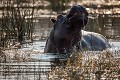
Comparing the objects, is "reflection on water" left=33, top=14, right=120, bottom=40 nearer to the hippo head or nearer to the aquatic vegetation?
the hippo head

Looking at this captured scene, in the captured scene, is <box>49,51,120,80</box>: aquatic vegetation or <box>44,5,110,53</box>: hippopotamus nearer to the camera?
<box>49,51,120,80</box>: aquatic vegetation

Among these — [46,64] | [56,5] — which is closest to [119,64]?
[46,64]

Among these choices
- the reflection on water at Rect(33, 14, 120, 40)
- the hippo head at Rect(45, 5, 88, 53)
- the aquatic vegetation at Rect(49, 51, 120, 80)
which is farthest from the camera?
the reflection on water at Rect(33, 14, 120, 40)

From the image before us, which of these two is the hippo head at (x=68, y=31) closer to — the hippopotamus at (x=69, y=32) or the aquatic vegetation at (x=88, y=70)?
the hippopotamus at (x=69, y=32)

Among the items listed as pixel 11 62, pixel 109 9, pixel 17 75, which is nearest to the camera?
pixel 17 75

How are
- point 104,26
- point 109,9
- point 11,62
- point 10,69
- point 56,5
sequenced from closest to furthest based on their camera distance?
1. point 10,69
2. point 11,62
3. point 104,26
4. point 109,9
5. point 56,5

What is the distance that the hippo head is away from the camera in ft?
29.2

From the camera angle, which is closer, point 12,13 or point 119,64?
point 119,64

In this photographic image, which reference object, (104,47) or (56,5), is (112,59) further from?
(56,5)

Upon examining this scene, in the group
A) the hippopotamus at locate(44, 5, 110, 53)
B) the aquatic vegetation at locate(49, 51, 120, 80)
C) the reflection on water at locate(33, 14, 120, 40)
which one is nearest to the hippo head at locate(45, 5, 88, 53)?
the hippopotamus at locate(44, 5, 110, 53)

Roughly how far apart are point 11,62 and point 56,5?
19712mm

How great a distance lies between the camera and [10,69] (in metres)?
7.00

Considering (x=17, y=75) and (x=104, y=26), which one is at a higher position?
(x=17, y=75)

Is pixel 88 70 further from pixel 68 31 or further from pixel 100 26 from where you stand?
pixel 100 26
